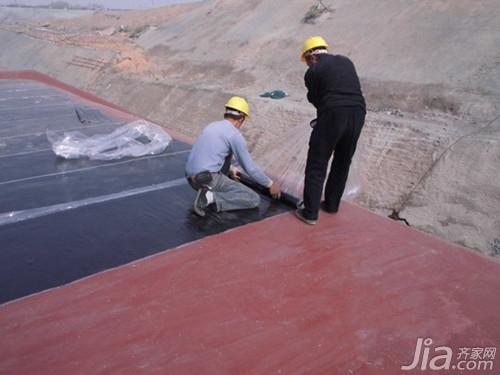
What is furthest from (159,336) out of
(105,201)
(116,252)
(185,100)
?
(185,100)

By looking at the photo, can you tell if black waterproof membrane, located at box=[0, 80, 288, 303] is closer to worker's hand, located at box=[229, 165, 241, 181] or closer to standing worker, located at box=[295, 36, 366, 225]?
worker's hand, located at box=[229, 165, 241, 181]

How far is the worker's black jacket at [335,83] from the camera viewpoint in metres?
2.98

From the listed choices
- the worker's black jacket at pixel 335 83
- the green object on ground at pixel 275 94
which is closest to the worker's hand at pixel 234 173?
the worker's black jacket at pixel 335 83

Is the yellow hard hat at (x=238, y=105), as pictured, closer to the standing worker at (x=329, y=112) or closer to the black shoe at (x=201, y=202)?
the standing worker at (x=329, y=112)

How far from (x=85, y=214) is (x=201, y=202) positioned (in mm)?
943

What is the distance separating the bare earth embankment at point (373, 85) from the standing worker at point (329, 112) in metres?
0.95

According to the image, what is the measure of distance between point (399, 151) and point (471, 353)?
5366mm

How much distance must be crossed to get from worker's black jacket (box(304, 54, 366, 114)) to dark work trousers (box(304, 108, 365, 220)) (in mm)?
57

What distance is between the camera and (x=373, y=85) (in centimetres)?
1017

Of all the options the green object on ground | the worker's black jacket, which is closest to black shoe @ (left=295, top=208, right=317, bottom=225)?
the worker's black jacket

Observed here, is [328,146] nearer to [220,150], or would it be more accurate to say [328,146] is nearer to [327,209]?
[327,209]

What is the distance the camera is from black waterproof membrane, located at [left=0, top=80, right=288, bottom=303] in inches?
105

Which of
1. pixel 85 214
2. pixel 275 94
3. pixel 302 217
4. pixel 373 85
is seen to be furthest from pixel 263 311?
pixel 275 94

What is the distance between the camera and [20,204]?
3494mm
